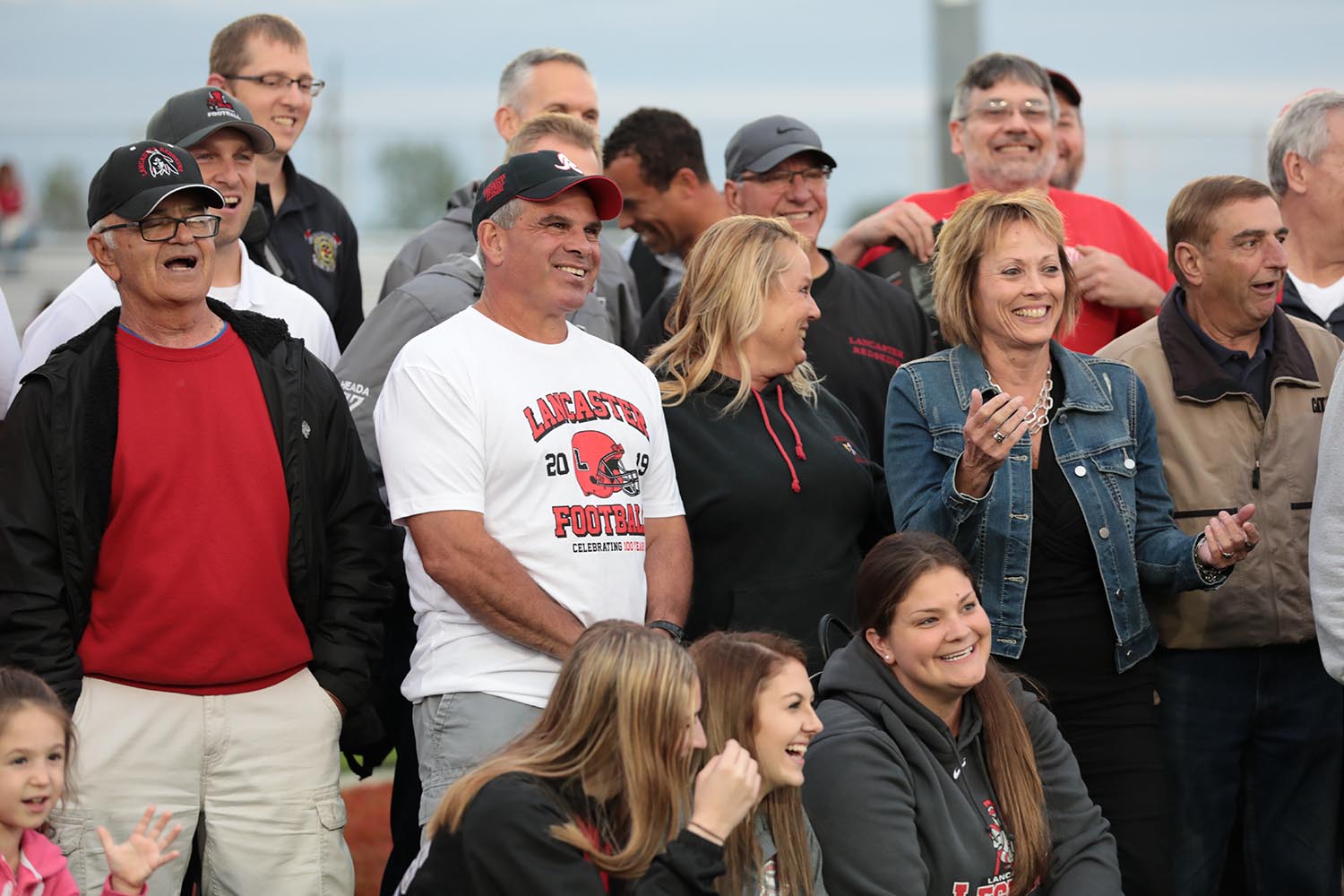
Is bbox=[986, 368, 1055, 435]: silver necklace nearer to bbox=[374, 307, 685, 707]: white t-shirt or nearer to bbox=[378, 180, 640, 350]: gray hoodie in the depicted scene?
bbox=[374, 307, 685, 707]: white t-shirt

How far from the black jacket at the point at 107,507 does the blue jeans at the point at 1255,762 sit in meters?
2.29

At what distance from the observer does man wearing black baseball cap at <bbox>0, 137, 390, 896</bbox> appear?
3768 mm

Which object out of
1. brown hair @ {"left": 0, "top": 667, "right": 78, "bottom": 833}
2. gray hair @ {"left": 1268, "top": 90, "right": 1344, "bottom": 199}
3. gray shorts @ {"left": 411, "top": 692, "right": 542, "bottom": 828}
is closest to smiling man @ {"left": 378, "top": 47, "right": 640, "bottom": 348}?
gray shorts @ {"left": 411, "top": 692, "right": 542, "bottom": 828}

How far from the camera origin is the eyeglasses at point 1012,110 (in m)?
5.90

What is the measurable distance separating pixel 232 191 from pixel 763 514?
71.9 inches

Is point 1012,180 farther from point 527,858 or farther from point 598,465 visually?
point 527,858

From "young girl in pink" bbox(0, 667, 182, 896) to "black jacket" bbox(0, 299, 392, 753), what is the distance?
28 centimetres

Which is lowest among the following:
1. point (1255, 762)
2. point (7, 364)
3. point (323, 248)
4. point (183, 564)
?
point (1255, 762)

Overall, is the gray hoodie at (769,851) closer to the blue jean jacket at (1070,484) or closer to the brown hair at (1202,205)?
the blue jean jacket at (1070,484)

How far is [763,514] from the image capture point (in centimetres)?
448

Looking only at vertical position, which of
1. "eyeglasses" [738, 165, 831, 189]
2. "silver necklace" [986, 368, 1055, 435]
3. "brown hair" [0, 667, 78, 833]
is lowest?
"brown hair" [0, 667, 78, 833]

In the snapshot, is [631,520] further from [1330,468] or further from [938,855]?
[1330,468]

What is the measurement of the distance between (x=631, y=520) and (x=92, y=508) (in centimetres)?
130

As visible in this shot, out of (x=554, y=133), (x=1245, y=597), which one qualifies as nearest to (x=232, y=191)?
(x=554, y=133)
